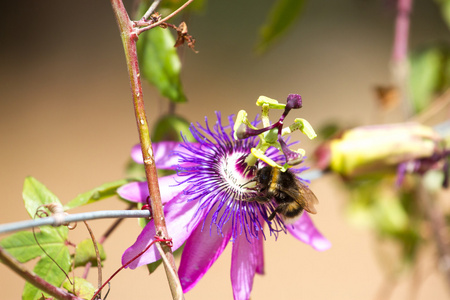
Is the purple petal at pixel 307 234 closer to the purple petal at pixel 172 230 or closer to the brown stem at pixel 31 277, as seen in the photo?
the purple petal at pixel 172 230

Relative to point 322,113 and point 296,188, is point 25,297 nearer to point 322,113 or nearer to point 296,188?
point 296,188

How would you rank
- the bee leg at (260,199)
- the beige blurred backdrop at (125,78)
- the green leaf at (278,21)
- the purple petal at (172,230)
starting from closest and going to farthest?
the purple petal at (172,230) → the bee leg at (260,199) → the green leaf at (278,21) → the beige blurred backdrop at (125,78)

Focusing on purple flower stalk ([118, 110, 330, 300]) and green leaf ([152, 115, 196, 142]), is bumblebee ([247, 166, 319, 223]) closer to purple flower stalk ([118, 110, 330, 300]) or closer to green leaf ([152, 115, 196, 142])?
purple flower stalk ([118, 110, 330, 300])

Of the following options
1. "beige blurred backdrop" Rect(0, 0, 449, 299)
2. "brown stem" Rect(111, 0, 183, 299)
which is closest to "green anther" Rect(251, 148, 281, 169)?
"brown stem" Rect(111, 0, 183, 299)

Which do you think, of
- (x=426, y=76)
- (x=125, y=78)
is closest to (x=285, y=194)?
(x=426, y=76)

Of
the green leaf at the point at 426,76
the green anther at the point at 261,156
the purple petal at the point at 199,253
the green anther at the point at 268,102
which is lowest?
the purple petal at the point at 199,253

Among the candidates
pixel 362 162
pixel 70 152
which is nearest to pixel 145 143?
pixel 362 162

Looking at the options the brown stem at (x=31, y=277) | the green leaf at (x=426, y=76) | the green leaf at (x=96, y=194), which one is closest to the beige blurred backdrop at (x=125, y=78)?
the green leaf at (x=426, y=76)
